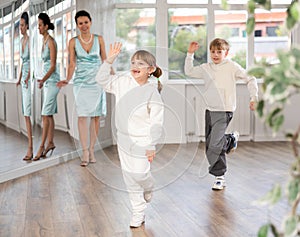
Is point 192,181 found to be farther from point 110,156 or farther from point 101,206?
point 101,206

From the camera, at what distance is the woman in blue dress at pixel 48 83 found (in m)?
5.67

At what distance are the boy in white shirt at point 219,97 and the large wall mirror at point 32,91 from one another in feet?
2.61

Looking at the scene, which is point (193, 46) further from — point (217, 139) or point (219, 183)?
point (219, 183)

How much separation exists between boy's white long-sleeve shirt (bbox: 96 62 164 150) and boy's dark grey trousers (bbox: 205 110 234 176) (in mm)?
1168

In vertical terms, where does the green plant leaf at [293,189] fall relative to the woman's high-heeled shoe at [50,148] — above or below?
above

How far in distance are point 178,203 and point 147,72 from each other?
3.34ft

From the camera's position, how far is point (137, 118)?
3418 millimetres

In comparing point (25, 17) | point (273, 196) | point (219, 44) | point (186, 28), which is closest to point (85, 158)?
point (25, 17)

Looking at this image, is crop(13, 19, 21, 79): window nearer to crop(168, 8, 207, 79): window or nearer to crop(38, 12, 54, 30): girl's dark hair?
crop(38, 12, 54, 30): girl's dark hair

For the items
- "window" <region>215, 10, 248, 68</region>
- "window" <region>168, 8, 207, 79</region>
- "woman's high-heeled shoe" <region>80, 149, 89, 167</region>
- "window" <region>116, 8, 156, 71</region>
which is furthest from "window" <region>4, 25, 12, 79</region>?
"window" <region>215, 10, 248, 68</region>

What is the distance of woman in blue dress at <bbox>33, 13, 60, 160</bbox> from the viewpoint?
5668mm

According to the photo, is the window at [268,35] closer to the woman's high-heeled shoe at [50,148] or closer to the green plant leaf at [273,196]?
the woman's high-heeled shoe at [50,148]

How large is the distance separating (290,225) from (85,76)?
4774 mm

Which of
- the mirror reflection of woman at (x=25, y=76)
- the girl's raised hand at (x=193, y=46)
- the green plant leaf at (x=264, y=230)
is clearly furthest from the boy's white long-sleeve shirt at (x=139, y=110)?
the green plant leaf at (x=264, y=230)
